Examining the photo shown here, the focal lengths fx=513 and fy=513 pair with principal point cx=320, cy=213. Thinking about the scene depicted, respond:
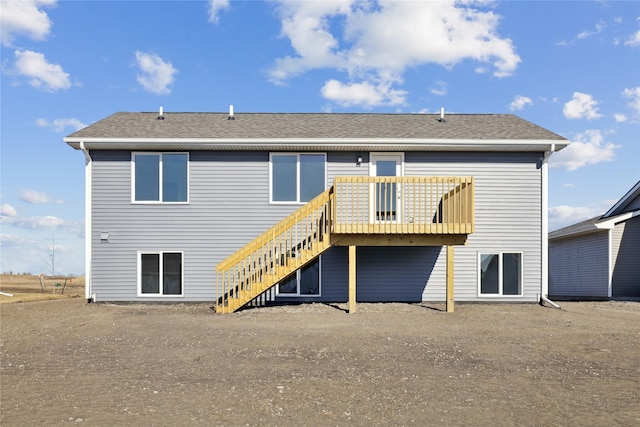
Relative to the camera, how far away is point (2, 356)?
28.0 feet

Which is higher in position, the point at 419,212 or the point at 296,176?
the point at 296,176

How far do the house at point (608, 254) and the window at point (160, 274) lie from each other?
14615 millimetres

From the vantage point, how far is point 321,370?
7285 millimetres

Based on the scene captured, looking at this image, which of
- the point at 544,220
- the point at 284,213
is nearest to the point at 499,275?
the point at 544,220

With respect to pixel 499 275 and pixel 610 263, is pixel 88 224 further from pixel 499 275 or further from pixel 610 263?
pixel 610 263

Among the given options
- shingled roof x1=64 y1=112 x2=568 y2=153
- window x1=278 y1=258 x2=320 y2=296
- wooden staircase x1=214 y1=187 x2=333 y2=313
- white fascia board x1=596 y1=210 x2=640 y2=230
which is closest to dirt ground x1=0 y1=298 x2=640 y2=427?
wooden staircase x1=214 y1=187 x2=333 y2=313

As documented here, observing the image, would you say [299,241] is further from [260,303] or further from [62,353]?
[62,353]

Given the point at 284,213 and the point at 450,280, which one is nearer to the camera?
the point at 450,280

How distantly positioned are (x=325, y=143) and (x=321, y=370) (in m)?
7.99

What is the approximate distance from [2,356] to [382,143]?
1005cm

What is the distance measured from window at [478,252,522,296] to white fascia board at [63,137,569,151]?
3176 millimetres

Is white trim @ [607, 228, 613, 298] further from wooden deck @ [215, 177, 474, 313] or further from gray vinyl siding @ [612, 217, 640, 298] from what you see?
wooden deck @ [215, 177, 474, 313]

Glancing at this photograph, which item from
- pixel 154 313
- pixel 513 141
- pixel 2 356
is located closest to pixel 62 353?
pixel 2 356

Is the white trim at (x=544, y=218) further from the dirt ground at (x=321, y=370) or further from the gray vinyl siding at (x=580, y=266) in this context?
the gray vinyl siding at (x=580, y=266)
